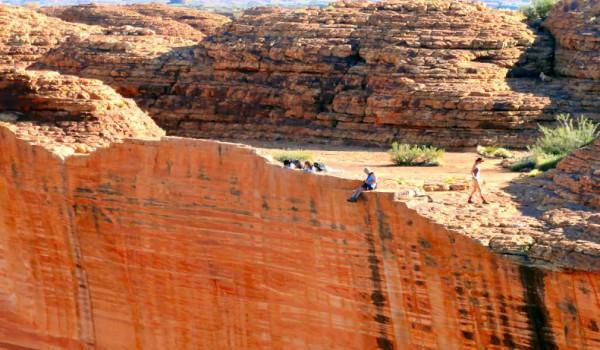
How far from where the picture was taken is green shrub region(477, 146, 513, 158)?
78.9 feet

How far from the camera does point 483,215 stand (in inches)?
615

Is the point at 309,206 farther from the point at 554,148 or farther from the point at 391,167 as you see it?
the point at 391,167

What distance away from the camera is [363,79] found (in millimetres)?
27984

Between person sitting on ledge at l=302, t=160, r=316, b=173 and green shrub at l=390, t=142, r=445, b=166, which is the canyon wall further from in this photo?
green shrub at l=390, t=142, r=445, b=166

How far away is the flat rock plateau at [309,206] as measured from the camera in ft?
48.8

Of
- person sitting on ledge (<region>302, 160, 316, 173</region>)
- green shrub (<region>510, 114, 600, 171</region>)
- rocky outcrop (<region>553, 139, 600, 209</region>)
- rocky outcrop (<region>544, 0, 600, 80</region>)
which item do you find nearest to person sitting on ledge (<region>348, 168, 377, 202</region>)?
person sitting on ledge (<region>302, 160, 316, 173</region>)

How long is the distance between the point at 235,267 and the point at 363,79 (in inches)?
449

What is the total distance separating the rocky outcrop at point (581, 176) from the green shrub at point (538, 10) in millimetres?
14970

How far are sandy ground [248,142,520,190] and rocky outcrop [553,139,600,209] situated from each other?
1.22 meters

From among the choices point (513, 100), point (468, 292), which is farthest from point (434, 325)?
point (513, 100)

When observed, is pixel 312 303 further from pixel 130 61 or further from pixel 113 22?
pixel 113 22

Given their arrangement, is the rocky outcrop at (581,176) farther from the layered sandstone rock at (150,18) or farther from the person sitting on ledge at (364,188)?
the layered sandstone rock at (150,18)

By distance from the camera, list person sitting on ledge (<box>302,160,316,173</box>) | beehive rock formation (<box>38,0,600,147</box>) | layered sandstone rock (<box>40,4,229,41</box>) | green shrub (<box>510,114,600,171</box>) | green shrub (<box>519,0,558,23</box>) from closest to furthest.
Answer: person sitting on ledge (<box>302,160,316,173</box>)
green shrub (<box>510,114,600,171</box>)
beehive rock formation (<box>38,0,600,147</box>)
green shrub (<box>519,0,558,23</box>)
layered sandstone rock (<box>40,4,229,41</box>)

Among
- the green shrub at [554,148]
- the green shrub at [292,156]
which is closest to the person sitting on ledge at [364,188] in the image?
the green shrub at [554,148]
